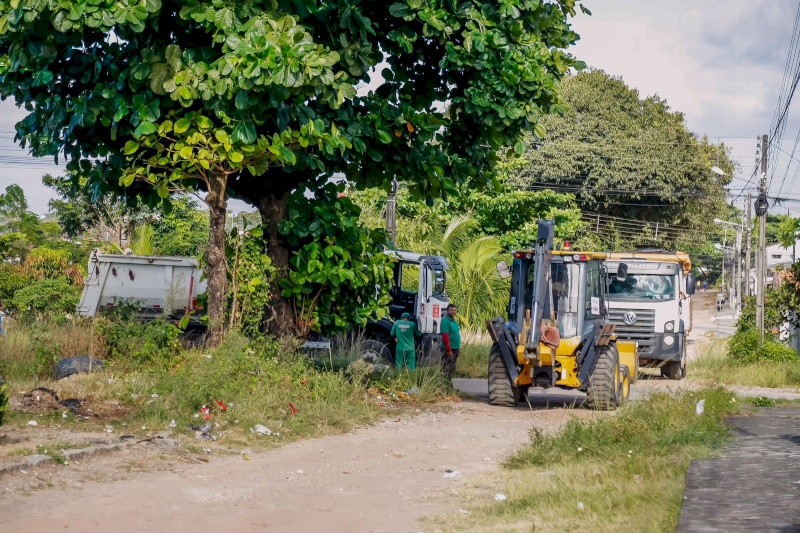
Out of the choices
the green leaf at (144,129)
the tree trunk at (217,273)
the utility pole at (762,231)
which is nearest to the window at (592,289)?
the tree trunk at (217,273)

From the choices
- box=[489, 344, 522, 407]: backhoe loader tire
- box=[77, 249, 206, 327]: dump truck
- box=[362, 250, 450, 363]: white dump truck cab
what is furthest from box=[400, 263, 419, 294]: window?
box=[489, 344, 522, 407]: backhoe loader tire

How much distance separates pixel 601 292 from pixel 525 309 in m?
1.46

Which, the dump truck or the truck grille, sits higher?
the dump truck

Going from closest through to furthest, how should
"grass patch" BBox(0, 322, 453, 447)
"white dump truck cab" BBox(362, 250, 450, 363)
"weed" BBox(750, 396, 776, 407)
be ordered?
"grass patch" BBox(0, 322, 453, 447) < "weed" BBox(750, 396, 776, 407) < "white dump truck cab" BBox(362, 250, 450, 363)

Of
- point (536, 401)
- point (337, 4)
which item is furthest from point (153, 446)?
point (536, 401)

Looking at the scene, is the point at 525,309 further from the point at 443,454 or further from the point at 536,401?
the point at 443,454

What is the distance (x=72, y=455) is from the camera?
10.1 m

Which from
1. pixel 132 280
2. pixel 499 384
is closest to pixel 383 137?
pixel 499 384

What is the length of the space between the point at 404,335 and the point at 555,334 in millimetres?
3824

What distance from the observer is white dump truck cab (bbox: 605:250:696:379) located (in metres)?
24.8

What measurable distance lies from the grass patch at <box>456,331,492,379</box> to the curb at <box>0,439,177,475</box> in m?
13.6

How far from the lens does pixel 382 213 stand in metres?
34.3

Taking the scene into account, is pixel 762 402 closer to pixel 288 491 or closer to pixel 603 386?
pixel 603 386

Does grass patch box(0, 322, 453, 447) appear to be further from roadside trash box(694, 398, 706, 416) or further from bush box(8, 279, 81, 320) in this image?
bush box(8, 279, 81, 320)
